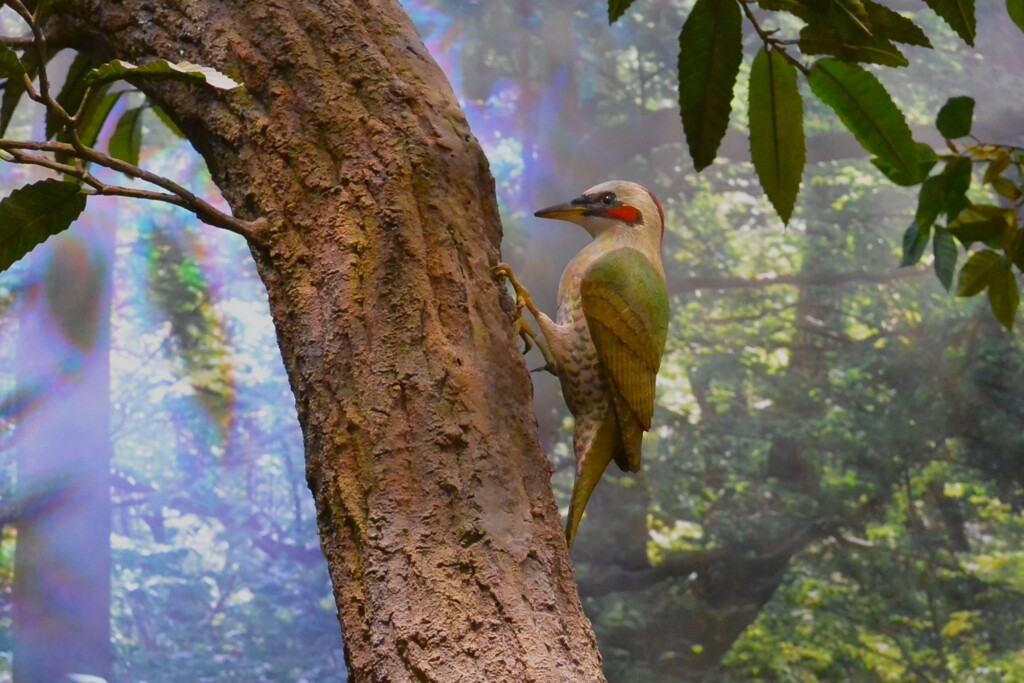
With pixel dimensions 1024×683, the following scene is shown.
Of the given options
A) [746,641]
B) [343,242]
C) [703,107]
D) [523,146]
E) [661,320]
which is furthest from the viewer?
[523,146]

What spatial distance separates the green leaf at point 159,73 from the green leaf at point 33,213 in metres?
0.10

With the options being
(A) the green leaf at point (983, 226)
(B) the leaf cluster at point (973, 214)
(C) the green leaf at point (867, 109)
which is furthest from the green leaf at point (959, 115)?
(C) the green leaf at point (867, 109)

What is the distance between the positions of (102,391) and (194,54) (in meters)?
2.71

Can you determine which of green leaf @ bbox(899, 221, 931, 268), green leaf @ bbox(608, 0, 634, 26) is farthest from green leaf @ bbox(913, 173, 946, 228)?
green leaf @ bbox(608, 0, 634, 26)

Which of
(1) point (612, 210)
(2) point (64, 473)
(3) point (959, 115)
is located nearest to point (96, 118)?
(1) point (612, 210)

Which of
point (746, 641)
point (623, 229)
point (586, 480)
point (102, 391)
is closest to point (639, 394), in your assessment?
point (586, 480)

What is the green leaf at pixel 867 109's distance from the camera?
0.86m

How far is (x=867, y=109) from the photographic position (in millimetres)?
864

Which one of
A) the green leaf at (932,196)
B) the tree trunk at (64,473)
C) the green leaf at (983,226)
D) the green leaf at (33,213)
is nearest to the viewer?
the green leaf at (33,213)

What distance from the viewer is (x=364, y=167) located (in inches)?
28.1

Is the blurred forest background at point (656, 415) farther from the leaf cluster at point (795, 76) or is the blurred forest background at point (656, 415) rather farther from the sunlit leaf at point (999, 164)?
the leaf cluster at point (795, 76)

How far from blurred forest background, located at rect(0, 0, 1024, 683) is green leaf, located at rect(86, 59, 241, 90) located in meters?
2.69

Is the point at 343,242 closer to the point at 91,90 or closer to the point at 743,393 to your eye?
the point at 91,90

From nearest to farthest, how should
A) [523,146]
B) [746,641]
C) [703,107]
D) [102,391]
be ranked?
1. [703,107]
2. [102,391]
3. [746,641]
4. [523,146]
